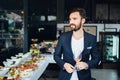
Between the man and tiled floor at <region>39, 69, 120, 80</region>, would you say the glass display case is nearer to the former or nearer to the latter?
tiled floor at <region>39, 69, 120, 80</region>

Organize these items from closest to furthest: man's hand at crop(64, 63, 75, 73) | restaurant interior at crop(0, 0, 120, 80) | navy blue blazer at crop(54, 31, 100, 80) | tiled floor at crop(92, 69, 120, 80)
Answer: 1. man's hand at crop(64, 63, 75, 73)
2. navy blue blazer at crop(54, 31, 100, 80)
3. tiled floor at crop(92, 69, 120, 80)
4. restaurant interior at crop(0, 0, 120, 80)

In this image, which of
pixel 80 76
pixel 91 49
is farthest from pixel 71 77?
pixel 91 49

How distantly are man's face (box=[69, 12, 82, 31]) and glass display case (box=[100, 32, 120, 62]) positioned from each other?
292 inches

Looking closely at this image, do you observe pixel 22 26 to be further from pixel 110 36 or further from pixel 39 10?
pixel 110 36

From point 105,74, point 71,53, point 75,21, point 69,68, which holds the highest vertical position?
point 75,21

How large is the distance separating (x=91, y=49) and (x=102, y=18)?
7.51 metres

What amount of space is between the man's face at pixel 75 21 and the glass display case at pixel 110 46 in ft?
24.3

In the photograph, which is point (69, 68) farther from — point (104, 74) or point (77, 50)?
point (104, 74)

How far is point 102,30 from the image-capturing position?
10.7 meters

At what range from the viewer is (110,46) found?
1073 centimetres

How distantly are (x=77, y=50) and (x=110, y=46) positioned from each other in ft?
25.1

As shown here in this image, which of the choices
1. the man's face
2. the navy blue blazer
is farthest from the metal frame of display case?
the man's face

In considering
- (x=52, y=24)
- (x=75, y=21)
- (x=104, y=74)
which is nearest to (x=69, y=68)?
(x=75, y=21)

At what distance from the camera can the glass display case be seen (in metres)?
10.5
